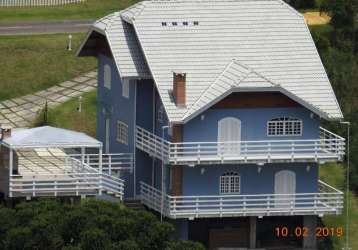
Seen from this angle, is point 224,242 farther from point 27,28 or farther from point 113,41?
point 27,28

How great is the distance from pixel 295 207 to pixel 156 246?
1170 centimetres

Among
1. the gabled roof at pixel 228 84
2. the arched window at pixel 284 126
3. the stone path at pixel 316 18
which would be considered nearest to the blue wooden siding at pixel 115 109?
the gabled roof at pixel 228 84

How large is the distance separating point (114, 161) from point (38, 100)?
15.2m

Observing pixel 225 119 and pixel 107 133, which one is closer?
pixel 225 119

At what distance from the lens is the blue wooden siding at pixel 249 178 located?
10588 centimetres

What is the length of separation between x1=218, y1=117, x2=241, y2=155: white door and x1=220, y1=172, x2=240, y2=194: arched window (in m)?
1.16

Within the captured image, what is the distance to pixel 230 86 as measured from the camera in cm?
10519

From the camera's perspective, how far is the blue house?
10550cm

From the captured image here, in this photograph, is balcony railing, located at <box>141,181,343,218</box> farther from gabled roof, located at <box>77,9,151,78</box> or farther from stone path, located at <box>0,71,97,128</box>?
stone path, located at <box>0,71,97,128</box>

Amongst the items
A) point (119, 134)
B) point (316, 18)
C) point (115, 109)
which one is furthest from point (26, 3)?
point (119, 134)

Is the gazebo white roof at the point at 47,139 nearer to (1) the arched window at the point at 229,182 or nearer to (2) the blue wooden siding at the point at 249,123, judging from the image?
(2) the blue wooden siding at the point at 249,123

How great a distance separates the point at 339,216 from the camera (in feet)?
Answer: 363

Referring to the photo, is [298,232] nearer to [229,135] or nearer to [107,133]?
[229,135]

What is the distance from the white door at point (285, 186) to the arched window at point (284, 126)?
5.69 ft
